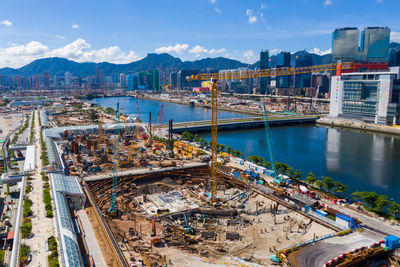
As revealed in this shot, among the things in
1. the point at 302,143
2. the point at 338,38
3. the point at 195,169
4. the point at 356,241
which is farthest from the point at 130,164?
the point at 338,38

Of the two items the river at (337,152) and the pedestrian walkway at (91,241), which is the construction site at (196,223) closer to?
the pedestrian walkway at (91,241)

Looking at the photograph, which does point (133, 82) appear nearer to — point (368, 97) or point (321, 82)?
point (321, 82)

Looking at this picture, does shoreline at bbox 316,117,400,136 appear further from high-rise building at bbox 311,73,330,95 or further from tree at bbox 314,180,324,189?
high-rise building at bbox 311,73,330,95

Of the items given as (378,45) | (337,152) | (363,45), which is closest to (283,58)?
(363,45)

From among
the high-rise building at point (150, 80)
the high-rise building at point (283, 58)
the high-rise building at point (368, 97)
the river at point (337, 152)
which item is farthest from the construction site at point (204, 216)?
the high-rise building at point (283, 58)

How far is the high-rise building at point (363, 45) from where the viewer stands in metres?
81.6

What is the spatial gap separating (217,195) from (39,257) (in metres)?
8.69

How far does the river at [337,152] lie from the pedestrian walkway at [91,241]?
13276mm

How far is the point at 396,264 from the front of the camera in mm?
9594

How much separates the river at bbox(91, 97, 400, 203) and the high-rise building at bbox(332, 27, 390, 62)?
57.7 m

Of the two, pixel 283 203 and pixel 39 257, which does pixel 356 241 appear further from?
pixel 39 257

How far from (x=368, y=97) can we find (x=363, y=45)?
67.9 m

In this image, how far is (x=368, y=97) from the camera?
116ft

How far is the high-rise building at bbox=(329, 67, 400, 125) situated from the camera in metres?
32.5
